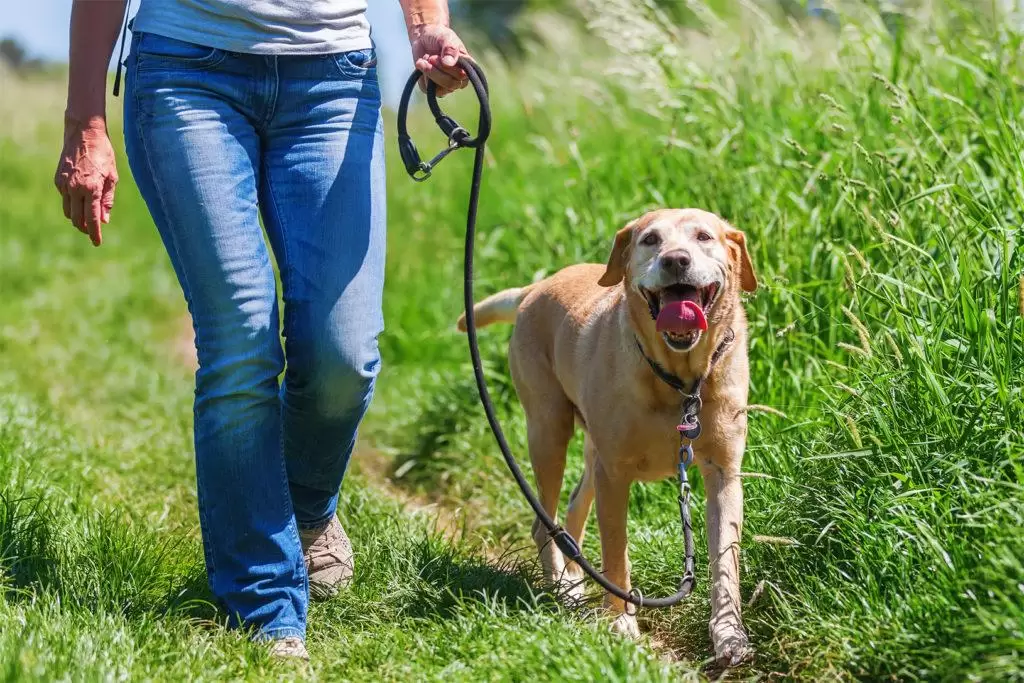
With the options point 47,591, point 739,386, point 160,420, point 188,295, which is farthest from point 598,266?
point 160,420

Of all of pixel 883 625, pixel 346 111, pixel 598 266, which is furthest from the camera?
pixel 598 266

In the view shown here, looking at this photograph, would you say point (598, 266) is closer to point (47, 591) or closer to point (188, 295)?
point (188, 295)

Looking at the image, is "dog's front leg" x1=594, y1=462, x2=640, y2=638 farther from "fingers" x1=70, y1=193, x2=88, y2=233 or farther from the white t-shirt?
"fingers" x1=70, y1=193, x2=88, y2=233

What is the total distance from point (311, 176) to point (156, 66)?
0.49 meters

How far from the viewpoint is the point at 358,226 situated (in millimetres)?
3340

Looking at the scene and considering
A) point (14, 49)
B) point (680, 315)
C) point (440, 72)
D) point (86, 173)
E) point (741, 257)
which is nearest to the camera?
point (86, 173)

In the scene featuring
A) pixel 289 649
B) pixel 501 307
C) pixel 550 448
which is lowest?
pixel 289 649

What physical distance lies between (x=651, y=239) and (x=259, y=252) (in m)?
1.12

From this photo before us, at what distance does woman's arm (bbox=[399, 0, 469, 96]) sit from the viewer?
331 cm

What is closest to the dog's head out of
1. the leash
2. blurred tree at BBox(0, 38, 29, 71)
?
the leash

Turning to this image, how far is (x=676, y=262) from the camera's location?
326cm

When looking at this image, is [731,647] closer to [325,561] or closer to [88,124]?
[325,561]

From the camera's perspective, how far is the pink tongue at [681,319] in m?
3.21

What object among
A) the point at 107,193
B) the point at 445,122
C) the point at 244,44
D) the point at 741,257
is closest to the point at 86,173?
the point at 107,193
